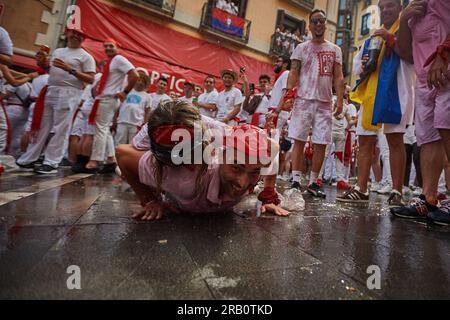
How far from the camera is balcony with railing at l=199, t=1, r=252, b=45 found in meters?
11.0

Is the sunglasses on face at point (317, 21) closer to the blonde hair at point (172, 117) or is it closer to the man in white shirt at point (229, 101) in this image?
the man in white shirt at point (229, 101)

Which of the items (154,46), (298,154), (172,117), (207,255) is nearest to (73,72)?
(172,117)

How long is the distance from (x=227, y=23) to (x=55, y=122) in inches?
395

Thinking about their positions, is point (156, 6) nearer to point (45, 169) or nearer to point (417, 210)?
point (45, 169)

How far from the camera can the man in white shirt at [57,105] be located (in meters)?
3.35

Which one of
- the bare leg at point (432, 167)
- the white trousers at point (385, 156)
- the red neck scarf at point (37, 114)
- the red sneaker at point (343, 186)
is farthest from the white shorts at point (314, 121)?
the red neck scarf at point (37, 114)

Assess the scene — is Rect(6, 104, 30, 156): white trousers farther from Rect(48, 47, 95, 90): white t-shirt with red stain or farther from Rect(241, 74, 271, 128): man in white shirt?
Rect(241, 74, 271, 128): man in white shirt

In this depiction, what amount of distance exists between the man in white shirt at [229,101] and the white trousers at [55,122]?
2442 mm

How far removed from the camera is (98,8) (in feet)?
28.0

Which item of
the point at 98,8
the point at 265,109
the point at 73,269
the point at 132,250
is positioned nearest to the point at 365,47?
the point at 265,109

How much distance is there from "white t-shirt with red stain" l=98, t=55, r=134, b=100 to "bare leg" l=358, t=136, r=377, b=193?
3.21 meters

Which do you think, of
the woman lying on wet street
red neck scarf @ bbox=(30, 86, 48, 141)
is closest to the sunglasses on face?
the woman lying on wet street

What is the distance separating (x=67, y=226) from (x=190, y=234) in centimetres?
60

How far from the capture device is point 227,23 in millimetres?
11469
